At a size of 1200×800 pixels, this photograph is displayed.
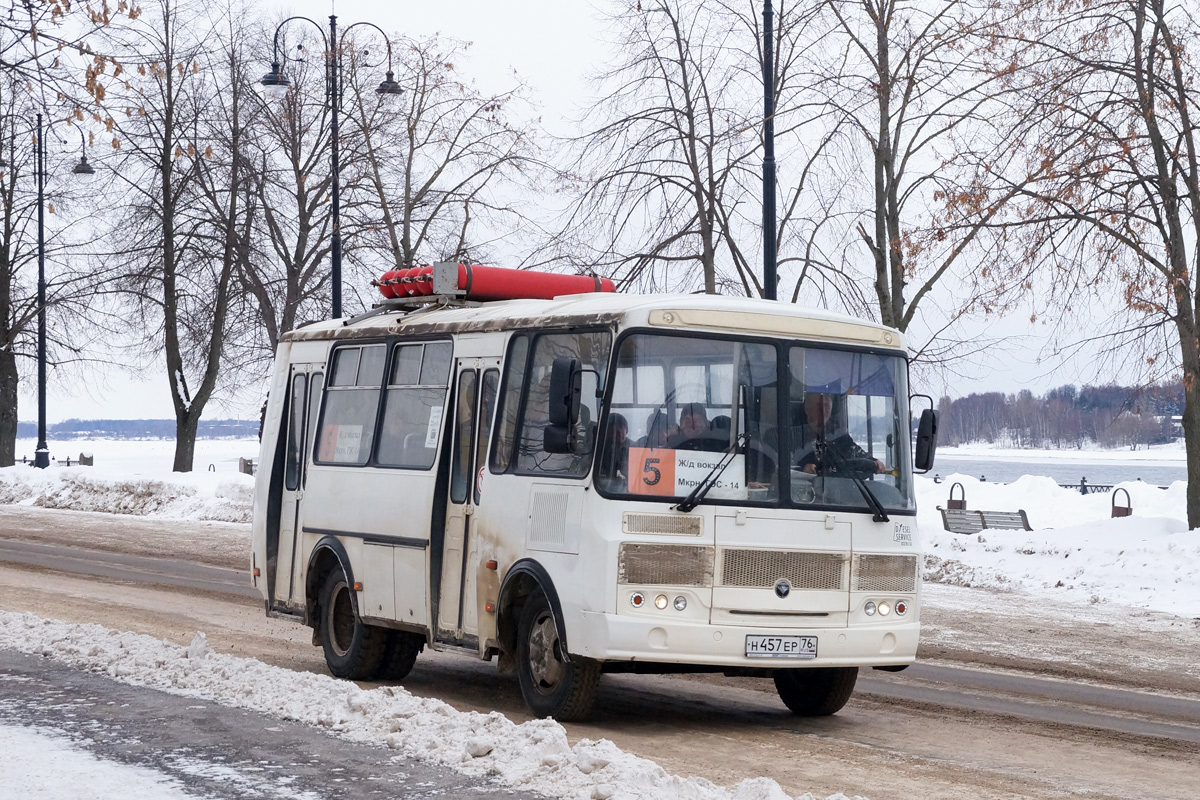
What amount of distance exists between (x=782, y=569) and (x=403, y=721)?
258 cm

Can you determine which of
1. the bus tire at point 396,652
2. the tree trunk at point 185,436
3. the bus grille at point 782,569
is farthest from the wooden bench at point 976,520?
the tree trunk at point 185,436

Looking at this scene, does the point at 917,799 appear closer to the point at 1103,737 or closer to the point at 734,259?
the point at 1103,737

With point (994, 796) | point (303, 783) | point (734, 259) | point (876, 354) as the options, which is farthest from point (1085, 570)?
point (303, 783)

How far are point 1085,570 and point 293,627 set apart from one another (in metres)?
10.6

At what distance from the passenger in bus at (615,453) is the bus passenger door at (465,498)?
57.5 inches

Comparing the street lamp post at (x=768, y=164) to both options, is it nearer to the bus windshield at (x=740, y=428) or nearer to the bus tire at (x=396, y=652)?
the bus tire at (x=396, y=652)

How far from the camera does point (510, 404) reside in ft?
34.9

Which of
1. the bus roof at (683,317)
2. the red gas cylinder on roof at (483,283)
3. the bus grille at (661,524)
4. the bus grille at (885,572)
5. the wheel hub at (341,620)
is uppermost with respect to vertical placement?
the red gas cylinder on roof at (483,283)

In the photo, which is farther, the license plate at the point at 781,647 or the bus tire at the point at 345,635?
the bus tire at the point at 345,635

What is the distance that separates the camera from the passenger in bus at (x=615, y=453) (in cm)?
948

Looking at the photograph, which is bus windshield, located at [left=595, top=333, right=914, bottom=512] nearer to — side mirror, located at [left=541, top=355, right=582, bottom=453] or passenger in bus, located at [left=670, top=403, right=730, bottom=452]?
passenger in bus, located at [left=670, top=403, right=730, bottom=452]

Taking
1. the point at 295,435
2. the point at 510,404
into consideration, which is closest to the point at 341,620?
the point at 295,435

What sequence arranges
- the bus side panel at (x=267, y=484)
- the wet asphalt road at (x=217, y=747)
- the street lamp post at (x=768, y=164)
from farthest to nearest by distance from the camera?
the street lamp post at (x=768, y=164) < the bus side panel at (x=267, y=484) < the wet asphalt road at (x=217, y=747)

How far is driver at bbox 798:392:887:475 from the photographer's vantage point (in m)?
9.83
